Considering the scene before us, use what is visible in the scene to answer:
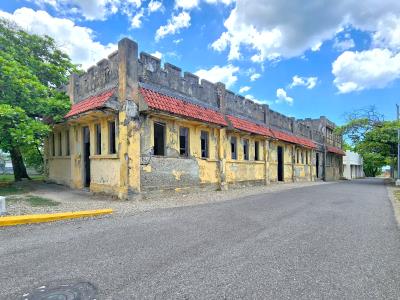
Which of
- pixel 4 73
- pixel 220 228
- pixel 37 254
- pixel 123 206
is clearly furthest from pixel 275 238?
pixel 4 73

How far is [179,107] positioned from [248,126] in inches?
258

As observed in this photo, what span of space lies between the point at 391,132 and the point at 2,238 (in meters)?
28.7

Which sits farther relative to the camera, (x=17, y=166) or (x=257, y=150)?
(x=257, y=150)

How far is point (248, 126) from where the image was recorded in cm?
1650

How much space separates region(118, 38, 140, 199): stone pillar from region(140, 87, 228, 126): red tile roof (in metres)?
0.59

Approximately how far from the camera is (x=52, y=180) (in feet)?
55.3

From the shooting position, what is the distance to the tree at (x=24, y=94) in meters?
10.0

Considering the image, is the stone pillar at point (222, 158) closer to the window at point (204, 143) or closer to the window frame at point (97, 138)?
the window at point (204, 143)

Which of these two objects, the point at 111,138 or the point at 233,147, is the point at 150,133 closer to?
the point at 111,138

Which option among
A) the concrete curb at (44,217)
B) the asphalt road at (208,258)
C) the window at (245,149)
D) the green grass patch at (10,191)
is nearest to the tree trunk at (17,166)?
the green grass patch at (10,191)

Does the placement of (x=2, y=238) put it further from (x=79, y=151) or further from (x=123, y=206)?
(x=79, y=151)

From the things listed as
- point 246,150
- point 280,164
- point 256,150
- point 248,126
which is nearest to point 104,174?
point 248,126

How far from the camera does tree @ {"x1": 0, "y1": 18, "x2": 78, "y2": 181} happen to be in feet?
32.8

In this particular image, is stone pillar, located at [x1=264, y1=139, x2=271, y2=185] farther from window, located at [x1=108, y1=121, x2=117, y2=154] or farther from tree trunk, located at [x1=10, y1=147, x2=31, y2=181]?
tree trunk, located at [x1=10, y1=147, x2=31, y2=181]
